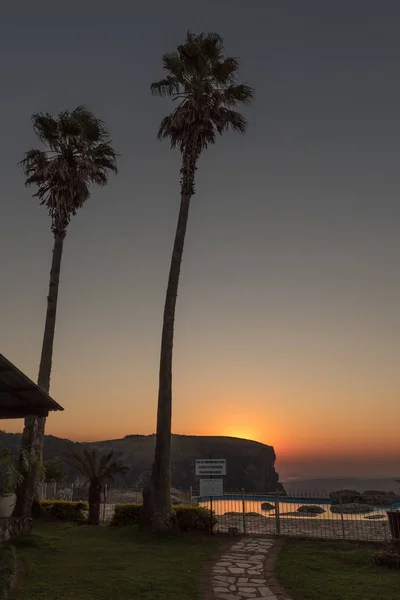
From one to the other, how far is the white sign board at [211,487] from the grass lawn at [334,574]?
304cm

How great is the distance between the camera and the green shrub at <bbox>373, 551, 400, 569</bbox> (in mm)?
11875

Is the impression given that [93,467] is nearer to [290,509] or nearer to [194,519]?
[194,519]

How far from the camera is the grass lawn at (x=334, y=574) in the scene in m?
9.37

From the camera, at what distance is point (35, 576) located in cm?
1019

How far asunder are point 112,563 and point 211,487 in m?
6.14

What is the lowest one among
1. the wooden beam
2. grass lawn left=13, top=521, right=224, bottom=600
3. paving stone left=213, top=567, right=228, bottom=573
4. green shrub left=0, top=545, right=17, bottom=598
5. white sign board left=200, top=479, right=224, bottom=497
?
paving stone left=213, top=567, right=228, bottom=573

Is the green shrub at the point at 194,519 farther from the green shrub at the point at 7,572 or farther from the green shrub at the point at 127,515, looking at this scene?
the green shrub at the point at 7,572

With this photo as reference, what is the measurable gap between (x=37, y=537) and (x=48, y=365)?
29.9 ft

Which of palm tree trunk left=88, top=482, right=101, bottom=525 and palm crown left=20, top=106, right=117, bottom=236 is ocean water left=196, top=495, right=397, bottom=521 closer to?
palm tree trunk left=88, top=482, right=101, bottom=525

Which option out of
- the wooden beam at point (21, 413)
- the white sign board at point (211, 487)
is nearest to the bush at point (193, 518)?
the white sign board at point (211, 487)

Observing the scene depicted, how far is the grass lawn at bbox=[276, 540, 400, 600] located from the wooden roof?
8581mm

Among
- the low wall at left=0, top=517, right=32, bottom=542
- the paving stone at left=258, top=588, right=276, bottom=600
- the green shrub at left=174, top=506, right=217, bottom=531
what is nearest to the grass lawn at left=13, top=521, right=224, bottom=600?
Result: the low wall at left=0, top=517, right=32, bottom=542

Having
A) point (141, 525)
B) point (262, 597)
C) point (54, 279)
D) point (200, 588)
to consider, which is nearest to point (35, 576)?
point (200, 588)

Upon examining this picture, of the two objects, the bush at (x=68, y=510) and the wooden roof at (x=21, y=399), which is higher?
the wooden roof at (x=21, y=399)
